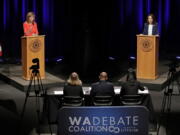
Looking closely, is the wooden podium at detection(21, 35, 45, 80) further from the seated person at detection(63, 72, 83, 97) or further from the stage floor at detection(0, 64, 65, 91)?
the seated person at detection(63, 72, 83, 97)

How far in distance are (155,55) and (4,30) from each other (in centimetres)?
608

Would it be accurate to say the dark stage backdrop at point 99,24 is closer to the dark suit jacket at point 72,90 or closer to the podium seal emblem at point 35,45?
the podium seal emblem at point 35,45

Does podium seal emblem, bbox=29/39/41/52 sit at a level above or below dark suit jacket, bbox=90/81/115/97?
above

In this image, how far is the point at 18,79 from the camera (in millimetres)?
13398

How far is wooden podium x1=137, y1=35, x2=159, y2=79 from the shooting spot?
12812mm

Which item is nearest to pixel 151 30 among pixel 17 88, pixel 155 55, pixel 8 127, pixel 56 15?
pixel 155 55

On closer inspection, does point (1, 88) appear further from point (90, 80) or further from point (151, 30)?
point (151, 30)

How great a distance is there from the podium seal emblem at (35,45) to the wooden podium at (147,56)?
230cm

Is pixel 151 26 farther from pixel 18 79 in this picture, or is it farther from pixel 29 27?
pixel 18 79

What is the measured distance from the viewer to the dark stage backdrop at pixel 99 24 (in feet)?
55.3

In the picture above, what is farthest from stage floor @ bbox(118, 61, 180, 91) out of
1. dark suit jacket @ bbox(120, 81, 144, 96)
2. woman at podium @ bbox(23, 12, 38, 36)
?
dark suit jacket @ bbox(120, 81, 144, 96)

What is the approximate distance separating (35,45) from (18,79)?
1072mm

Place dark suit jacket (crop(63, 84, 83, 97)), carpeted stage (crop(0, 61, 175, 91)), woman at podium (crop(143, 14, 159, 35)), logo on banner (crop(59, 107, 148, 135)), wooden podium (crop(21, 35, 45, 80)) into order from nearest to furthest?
logo on banner (crop(59, 107, 148, 135)) → dark suit jacket (crop(63, 84, 83, 97)) → woman at podium (crop(143, 14, 159, 35)) → wooden podium (crop(21, 35, 45, 80)) → carpeted stage (crop(0, 61, 175, 91))

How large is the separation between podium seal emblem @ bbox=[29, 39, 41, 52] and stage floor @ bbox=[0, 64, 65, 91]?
784 millimetres
